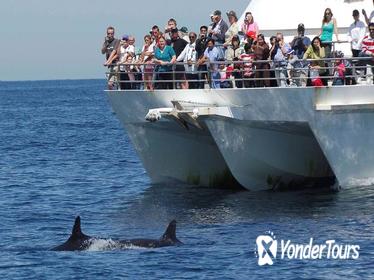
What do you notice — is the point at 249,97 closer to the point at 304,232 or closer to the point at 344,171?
the point at 344,171

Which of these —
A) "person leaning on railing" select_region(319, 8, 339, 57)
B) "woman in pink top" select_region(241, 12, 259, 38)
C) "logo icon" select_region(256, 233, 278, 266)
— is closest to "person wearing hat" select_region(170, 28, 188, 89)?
"woman in pink top" select_region(241, 12, 259, 38)

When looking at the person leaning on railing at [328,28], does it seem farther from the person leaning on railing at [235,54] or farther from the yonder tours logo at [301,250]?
the yonder tours logo at [301,250]

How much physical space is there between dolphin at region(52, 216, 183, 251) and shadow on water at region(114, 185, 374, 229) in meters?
3.11

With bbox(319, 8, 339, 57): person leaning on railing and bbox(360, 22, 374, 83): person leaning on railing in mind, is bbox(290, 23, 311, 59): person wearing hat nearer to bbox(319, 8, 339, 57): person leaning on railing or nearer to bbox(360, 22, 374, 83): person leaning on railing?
Result: bbox(319, 8, 339, 57): person leaning on railing

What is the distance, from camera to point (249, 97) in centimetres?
3053


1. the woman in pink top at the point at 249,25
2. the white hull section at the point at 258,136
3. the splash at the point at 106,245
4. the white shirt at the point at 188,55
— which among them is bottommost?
the splash at the point at 106,245

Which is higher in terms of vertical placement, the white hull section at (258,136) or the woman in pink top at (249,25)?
the woman in pink top at (249,25)

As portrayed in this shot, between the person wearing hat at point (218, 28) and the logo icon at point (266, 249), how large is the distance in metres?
7.89

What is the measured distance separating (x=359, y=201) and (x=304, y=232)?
390cm

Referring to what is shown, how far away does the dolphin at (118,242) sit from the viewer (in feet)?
82.7

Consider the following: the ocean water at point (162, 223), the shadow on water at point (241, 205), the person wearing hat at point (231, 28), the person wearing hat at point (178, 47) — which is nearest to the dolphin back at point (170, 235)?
the ocean water at point (162, 223)

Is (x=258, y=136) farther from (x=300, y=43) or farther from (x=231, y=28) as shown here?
(x=231, y=28)

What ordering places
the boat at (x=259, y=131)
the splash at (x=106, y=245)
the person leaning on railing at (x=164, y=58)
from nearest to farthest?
1. the splash at (x=106, y=245)
2. the boat at (x=259, y=131)
3. the person leaning on railing at (x=164, y=58)

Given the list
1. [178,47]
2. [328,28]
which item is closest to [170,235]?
[178,47]
